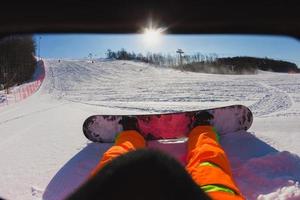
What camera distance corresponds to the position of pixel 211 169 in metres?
1.50

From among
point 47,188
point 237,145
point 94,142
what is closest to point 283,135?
point 237,145

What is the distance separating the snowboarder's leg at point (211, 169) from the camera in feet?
3.99

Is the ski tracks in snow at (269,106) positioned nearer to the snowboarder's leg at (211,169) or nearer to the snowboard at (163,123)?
the snowboard at (163,123)

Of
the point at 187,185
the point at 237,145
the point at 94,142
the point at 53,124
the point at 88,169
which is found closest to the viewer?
the point at 187,185

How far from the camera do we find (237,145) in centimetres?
265

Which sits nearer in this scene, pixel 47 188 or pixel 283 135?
pixel 47 188

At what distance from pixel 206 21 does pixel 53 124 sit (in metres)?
3.59

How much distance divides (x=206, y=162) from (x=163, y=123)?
1.24 meters

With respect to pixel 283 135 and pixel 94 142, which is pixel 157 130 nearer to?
pixel 94 142

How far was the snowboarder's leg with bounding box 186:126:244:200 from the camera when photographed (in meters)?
1.22

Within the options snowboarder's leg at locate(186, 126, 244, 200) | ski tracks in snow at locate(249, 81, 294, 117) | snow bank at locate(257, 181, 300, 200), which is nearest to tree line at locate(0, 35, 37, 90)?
snowboarder's leg at locate(186, 126, 244, 200)

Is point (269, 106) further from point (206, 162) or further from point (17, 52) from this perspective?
point (17, 52)

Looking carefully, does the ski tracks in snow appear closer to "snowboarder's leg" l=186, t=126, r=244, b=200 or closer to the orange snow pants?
the orange snow pants

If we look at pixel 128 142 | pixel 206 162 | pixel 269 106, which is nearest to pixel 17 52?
pixel 128 142
